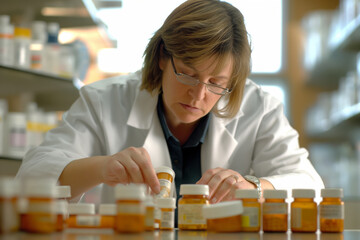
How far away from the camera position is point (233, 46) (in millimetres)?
1781

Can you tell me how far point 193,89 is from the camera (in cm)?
174

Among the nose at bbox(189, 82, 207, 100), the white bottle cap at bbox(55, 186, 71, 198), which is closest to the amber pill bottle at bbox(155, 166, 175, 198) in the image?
the white bottle cap at bbox(55, 186, 71, 198)

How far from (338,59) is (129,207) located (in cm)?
413

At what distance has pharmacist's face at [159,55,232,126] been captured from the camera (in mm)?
1713

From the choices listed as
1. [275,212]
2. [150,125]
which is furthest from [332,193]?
[150,125]

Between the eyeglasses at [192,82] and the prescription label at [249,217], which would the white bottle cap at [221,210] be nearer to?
the prescription label at [249,217]

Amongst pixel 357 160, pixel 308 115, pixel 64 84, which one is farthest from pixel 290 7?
pixel 64 84

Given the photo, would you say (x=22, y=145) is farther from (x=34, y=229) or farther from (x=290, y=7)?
(x=290, y=7)

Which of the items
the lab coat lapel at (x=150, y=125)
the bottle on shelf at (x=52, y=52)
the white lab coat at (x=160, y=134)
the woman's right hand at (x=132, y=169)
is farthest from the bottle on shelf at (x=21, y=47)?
the woman's right hand at (x=132, y=169)

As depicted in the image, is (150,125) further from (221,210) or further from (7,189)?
(7,189)

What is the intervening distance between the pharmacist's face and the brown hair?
24mm

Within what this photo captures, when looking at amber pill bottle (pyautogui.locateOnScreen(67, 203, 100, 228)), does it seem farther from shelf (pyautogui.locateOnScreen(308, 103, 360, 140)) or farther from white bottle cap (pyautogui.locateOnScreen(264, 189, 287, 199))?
shelf (pyautogui.locateOnScreen(308, 103, 360, 140))

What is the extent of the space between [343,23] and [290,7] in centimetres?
223

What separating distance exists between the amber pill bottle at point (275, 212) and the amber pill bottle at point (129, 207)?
358 millimetres
